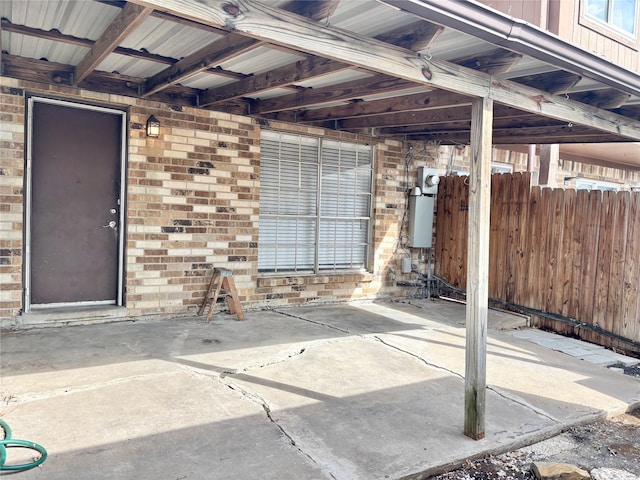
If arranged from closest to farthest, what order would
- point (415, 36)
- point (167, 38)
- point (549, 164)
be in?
point (415, 36) < point (167, 38) < point (549, 164)

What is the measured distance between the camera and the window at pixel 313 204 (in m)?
6.91

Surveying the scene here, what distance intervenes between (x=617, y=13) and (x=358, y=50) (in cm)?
841

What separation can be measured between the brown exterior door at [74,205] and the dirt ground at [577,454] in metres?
4.55

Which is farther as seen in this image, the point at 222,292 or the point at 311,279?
the point at 311,279

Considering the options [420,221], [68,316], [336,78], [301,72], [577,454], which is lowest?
[577,454]

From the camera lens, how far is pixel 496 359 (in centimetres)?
517

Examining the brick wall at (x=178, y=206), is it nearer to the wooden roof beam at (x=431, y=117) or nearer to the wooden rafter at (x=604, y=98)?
the wooden roof beam at (x=431, y=117)

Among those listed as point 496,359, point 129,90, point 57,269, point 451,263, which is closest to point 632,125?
point 496,359

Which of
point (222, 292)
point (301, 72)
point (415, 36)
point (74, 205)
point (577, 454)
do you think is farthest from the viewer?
point (222, 292)

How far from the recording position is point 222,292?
610 cm

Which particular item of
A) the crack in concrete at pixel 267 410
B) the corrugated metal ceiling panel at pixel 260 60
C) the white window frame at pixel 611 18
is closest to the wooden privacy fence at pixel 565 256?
the white window frame at pixel 611 18

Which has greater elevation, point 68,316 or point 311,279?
point 311,279

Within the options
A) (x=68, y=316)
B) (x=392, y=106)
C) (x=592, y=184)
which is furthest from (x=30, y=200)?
(x=592, y=184)

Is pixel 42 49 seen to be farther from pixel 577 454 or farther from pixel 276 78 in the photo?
pixel 577 454
